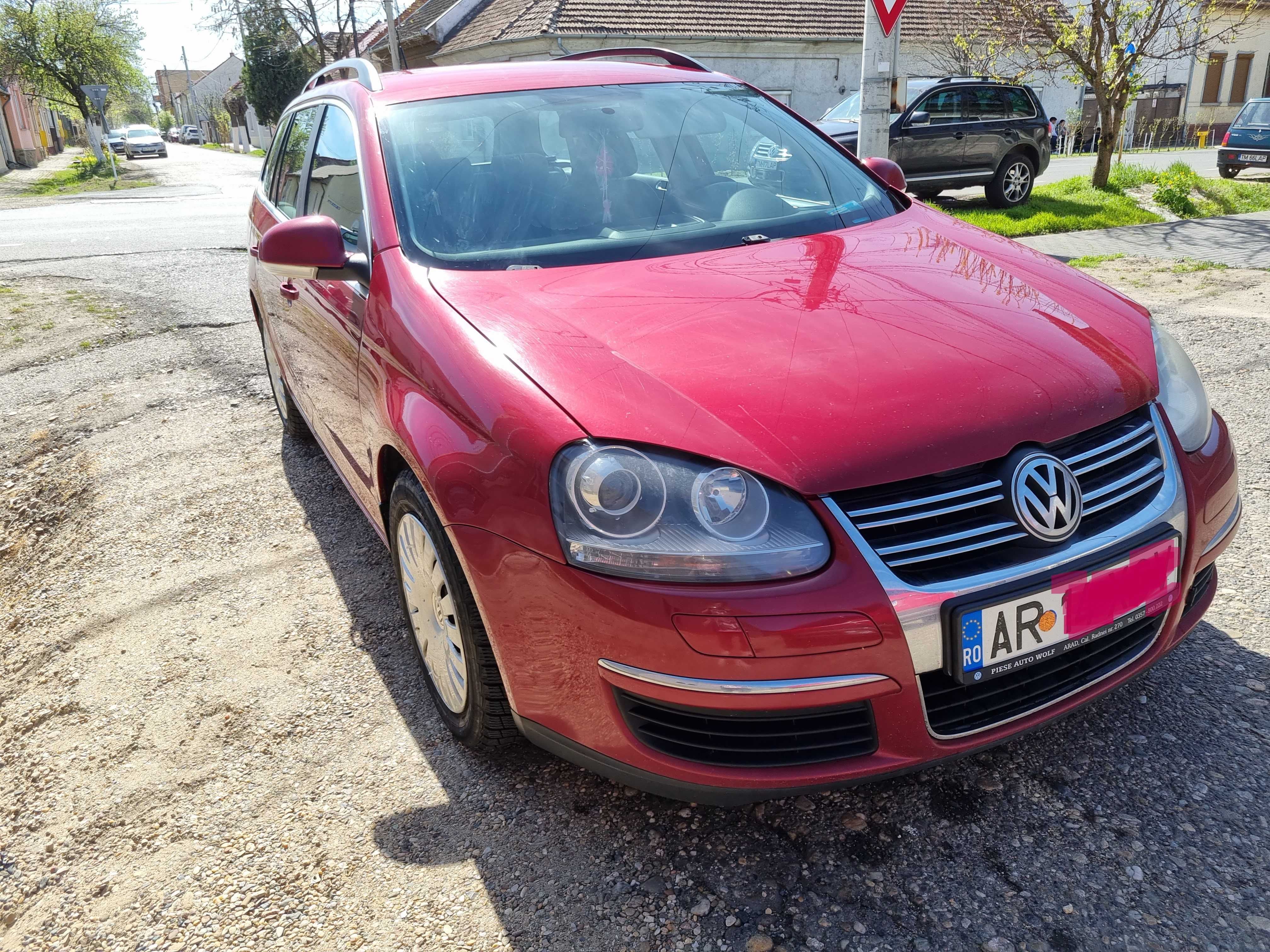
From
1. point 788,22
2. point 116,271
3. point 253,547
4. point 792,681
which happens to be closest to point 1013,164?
point 116,271

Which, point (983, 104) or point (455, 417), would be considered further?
point (983, 104)

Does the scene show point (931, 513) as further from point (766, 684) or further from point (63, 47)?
point (63, 47)

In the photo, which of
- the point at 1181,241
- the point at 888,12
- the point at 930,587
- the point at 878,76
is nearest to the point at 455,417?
the point at 930,587

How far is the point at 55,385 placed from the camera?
566cm

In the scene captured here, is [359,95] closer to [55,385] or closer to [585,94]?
[585,94]

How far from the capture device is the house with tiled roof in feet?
75.5

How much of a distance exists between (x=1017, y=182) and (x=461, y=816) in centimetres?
1231

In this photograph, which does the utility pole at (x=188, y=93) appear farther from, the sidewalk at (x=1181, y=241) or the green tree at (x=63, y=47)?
the sidewalk at (x=1181, y=241)

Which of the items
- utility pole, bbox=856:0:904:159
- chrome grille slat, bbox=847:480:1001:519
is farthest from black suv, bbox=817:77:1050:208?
chrome grille slat, bbox=847:480:1001:519

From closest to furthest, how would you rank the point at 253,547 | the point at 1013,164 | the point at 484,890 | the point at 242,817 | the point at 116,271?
1. the point at 484,890
2. the point at 242,817
3. the point at 253,547
4. the point at 116,271
5. the point at 1013,164

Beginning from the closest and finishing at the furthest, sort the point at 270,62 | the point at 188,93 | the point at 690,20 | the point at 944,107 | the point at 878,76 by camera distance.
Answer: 1. the point at 878,76
2. the point at 944,107
3. the point at 690,20
4. the point at 270,62
5. the point at 188,93

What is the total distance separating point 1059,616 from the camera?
5.68 ft

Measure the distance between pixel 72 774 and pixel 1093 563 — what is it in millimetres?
2404

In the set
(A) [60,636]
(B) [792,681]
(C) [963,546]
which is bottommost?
(A) [60,636]
